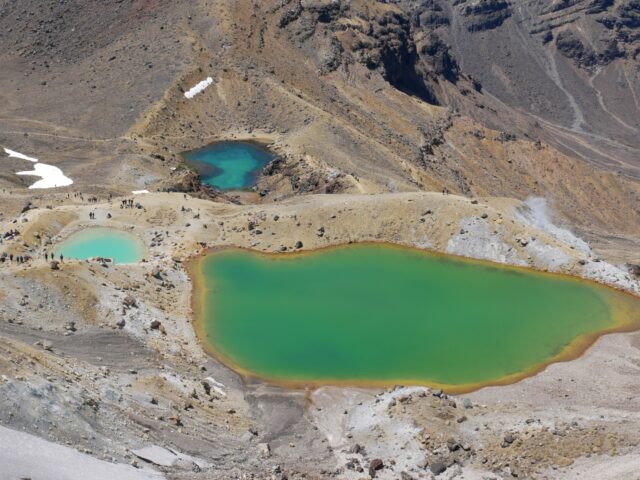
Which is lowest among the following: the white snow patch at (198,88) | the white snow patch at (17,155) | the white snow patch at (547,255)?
the white snow patch at (547,255)

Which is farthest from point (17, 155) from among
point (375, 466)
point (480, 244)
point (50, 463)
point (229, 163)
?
point (375, 466)

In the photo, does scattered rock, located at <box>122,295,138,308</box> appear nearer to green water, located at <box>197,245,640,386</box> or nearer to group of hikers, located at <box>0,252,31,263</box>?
green water, located at <box>197,245,640,386</box>

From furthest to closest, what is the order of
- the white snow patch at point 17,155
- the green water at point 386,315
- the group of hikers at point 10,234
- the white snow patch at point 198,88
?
the white snow patch at point 198,88 → the white snow patch at point 17,155 → the group of hikers at point 10,234 → the green water at point 386,315

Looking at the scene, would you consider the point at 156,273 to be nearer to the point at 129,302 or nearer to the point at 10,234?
the point at 129,302

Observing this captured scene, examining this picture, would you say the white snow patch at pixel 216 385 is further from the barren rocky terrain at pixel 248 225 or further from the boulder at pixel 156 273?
the boulder at pixel 156 273

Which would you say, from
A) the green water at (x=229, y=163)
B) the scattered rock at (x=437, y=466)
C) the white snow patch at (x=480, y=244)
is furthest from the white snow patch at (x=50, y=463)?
the green water at (x=229, y=163)

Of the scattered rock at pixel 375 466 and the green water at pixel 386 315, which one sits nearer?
the scattered rock at pixel 375 466

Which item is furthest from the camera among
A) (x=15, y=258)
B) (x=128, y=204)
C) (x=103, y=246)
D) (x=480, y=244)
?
(x=128, y=204)

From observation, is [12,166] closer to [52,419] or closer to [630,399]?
[52,419]
